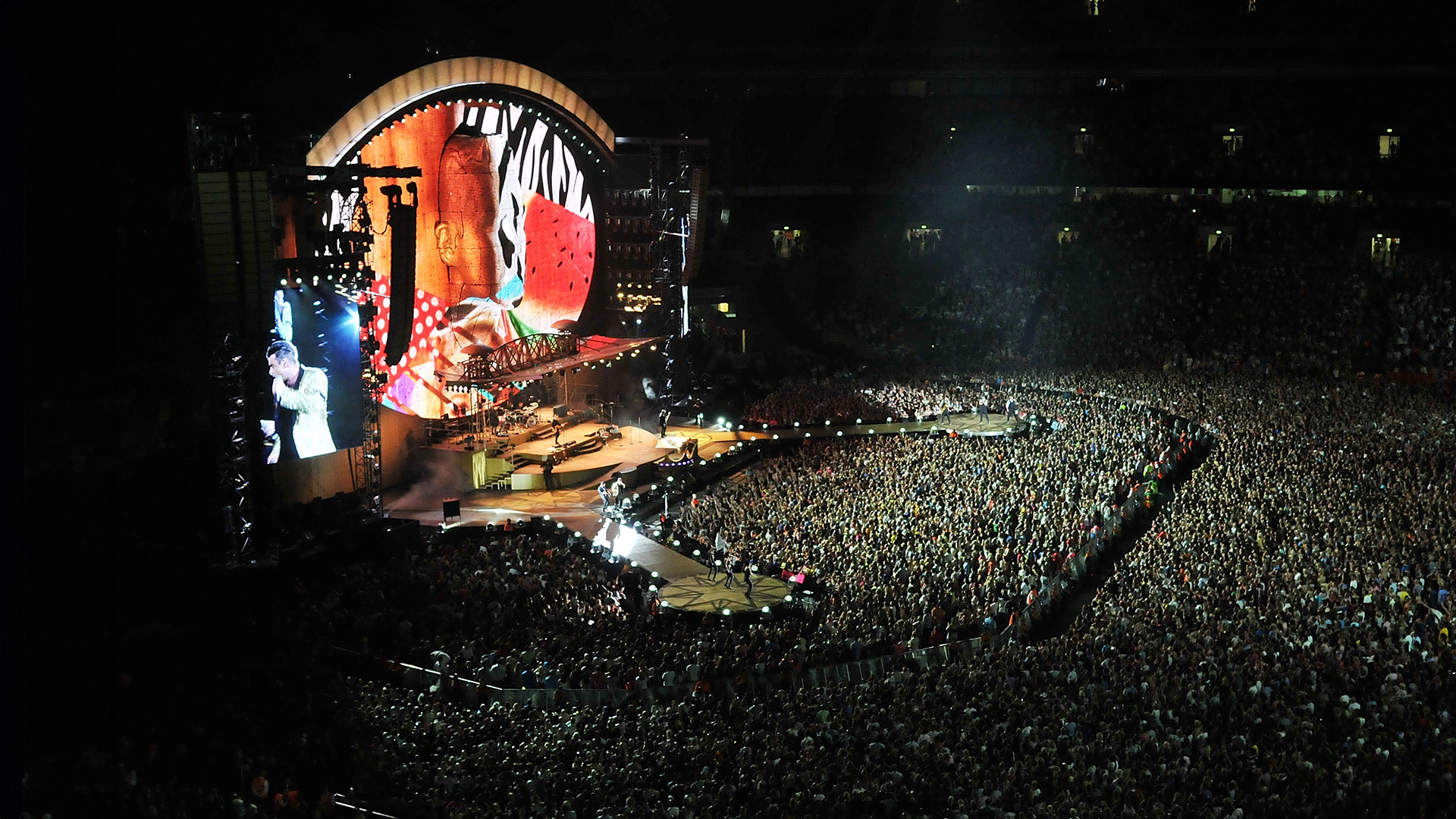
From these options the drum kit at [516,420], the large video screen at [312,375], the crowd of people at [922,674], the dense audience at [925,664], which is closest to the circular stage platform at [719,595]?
the dense audience at [925,664]

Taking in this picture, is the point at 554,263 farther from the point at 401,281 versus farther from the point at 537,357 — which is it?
the point at 401,281

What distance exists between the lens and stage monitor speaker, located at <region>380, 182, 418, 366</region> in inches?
925

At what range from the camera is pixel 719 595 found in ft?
63.2

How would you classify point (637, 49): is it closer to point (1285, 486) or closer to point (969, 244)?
point (969, 244)

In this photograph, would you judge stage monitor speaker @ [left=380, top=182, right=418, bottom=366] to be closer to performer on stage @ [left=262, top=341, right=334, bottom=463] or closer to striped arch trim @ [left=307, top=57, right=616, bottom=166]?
striped arch trim @ [left=307, top=57, right=616, bottom=166]

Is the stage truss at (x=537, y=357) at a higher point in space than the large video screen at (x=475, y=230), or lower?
lower

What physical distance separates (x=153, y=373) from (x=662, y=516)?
931cm

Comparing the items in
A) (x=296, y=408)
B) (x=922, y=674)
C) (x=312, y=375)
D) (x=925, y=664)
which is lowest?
(x=925, y=664)

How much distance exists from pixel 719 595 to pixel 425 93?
14628 mm

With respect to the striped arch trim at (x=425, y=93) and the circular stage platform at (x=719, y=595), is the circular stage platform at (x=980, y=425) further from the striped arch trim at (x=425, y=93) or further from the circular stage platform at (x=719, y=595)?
the striped arch trim at (x=425, y=93)

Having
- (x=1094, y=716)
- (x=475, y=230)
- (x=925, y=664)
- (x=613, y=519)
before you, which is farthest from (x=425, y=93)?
(x=1094, y=716)

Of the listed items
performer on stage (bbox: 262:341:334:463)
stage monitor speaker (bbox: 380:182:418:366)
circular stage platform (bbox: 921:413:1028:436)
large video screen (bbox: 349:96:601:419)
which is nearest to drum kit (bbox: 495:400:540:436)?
large video screen (bbox: 349:96:601:419)

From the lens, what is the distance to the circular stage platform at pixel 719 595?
18.6 meters

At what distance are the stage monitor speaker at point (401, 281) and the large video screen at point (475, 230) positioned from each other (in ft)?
8.14
